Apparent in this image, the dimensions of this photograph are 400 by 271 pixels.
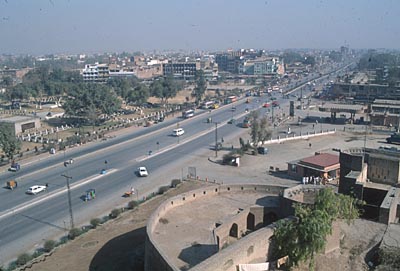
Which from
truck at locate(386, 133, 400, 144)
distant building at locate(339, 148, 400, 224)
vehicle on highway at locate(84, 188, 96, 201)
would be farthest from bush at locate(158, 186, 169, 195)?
truck at locate(386, 133, 400, 144)

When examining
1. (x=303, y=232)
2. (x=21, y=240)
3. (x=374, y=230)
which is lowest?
(x=21, y=240)

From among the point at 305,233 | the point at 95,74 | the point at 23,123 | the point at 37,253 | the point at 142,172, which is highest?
the point at 95,74

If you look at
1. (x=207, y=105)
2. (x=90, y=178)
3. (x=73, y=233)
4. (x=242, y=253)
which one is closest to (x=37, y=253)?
(x=73, y=233)

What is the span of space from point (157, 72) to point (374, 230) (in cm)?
13146

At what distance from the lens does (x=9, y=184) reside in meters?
33.8

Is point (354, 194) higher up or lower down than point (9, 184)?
higher up

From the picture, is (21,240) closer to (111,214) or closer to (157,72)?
(111,214)

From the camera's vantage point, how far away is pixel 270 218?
22234 mm

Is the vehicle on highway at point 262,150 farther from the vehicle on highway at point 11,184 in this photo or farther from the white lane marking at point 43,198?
the vehicle on highway at point 11,184

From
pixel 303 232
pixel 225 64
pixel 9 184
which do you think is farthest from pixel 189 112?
pixel 225 64

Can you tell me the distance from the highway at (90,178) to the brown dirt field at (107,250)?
230cm

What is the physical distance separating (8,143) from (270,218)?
28716 millimetres

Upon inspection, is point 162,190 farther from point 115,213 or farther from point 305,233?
point 305,233

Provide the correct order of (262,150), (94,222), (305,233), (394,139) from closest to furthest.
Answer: (305,233) → (94,222) → (262,150) → (394,139)
